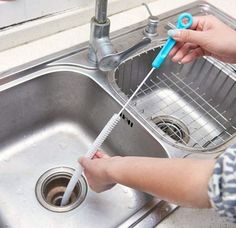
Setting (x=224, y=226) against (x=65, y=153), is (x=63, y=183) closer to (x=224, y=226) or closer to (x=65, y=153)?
(x=65, y=153)

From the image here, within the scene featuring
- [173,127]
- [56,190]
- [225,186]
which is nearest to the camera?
[225,186]

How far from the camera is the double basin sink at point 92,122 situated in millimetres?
707

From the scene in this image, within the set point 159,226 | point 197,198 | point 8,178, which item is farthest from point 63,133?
point 197,198

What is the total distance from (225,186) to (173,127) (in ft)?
1.79

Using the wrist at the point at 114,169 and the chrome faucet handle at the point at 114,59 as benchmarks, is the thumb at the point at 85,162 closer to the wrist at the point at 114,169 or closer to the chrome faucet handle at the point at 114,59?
the wrist at the point at 114,169

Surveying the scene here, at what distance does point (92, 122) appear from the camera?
0.85 meters

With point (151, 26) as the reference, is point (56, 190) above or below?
below

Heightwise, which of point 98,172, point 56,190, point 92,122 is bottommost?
point 56,190

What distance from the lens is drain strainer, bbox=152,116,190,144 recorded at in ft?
2.90

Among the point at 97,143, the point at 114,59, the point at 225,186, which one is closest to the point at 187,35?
the point at 114,59

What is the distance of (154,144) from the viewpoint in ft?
2.26

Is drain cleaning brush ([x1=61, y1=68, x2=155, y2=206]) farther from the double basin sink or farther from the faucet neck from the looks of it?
the faucet neck

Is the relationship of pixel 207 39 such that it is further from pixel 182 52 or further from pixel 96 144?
pixel 96 144

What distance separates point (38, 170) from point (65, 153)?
0.08 metres
